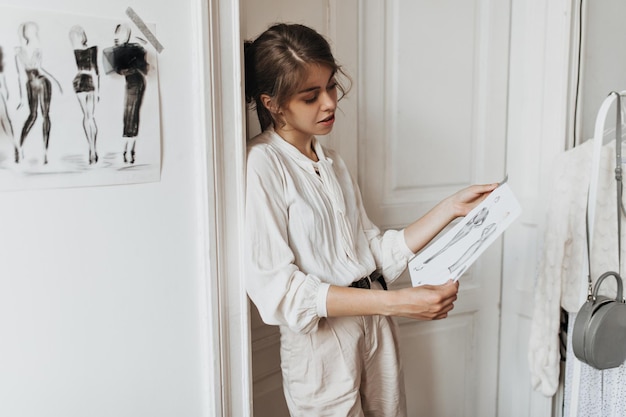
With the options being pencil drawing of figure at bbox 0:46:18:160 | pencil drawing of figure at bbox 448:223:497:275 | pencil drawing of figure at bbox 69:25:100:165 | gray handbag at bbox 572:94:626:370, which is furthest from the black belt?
pencil drawing of figure at bbox 0:46:18:160

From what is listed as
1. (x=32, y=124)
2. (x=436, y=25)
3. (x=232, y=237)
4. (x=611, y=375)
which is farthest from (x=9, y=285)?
(x=611, y=375)

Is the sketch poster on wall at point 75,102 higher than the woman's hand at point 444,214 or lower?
higher

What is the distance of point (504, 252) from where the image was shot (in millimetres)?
1959

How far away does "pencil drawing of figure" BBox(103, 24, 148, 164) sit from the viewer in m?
1.01

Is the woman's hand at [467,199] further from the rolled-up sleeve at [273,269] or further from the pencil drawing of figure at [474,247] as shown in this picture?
the rolled-up sleeve at [273,269]

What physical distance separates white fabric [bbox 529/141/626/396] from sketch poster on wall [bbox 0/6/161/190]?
44.8 inches

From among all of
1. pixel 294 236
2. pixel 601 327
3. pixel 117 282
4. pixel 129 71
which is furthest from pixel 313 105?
pixel 601 327

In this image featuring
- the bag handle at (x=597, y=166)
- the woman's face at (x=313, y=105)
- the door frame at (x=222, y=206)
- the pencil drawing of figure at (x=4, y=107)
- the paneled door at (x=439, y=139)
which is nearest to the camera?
the pencil drawing of figure at (x=4, y=107)

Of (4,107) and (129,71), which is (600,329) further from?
(4,107)

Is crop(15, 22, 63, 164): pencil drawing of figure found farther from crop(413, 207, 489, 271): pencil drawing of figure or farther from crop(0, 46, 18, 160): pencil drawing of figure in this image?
crop(413, 207, 489, 271): pencil drawing of figure

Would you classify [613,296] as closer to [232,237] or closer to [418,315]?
[418,315]

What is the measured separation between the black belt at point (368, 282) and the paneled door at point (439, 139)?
343 millimetres

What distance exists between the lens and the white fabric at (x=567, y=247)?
5.21 feet

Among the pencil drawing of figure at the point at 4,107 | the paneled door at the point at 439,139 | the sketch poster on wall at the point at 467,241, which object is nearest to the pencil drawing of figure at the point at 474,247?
the sketch poster on wall at the point at 467,241
